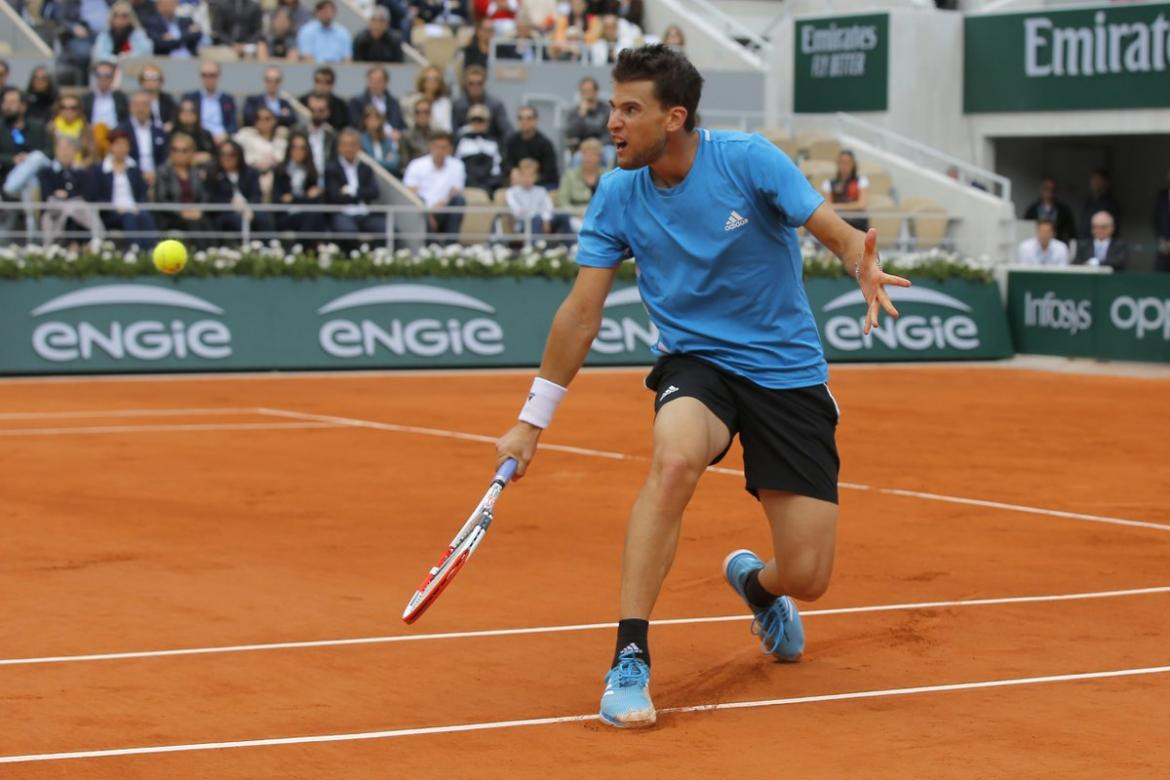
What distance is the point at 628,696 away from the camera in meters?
6.21

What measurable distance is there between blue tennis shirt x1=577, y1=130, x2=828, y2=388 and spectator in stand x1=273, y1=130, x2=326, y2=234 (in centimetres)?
1565

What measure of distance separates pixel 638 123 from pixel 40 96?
684 inches

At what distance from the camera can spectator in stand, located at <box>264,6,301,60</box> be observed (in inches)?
1030

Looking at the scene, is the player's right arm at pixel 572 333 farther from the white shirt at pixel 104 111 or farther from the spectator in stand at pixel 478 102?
the spectator in stand at pixel 478 102

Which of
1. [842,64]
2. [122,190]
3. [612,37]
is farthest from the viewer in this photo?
[842,64]

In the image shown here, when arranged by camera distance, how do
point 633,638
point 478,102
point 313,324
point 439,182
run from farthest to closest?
point 478,102, point 439,182, point 313,324, point 633,638

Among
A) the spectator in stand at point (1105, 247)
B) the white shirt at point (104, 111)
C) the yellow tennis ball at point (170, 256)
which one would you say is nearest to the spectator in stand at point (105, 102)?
the white shirt at point (104, 111)

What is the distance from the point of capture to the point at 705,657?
293 inches

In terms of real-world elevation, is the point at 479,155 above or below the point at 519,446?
above

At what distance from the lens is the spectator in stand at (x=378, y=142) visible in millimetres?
23703

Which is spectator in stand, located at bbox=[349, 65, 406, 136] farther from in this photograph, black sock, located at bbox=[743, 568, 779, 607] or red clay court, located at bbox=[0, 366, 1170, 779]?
black sock, located at bbox=[743, 568, 779, 607]

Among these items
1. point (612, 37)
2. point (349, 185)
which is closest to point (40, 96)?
point (349, 185)

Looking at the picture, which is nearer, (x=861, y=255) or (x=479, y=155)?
(x=861, y=255)

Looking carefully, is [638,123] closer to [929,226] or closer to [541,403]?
[541,403]
